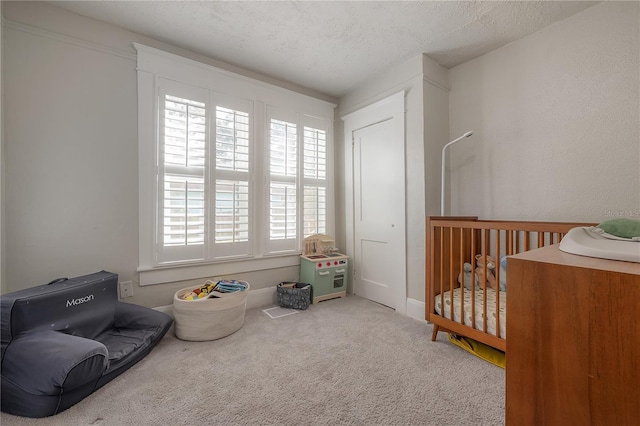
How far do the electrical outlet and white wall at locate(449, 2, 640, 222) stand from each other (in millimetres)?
3007

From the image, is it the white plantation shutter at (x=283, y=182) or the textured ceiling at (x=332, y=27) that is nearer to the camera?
the textured ceiling at (x=332, y=27)

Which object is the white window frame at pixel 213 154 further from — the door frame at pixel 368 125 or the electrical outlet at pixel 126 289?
the door frame at pixel 368 125

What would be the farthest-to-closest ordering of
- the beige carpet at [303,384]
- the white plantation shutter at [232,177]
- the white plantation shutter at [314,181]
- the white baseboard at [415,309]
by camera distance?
the white plantation shutter at [314,181], the white plantation shutter at [232,177], the white baseboard at [415,309], the beige carpet at [303,384]

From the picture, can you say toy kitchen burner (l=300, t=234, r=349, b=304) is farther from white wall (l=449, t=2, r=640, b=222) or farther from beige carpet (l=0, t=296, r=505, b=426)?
white wall (l=449, t=2, r=640, b=222)

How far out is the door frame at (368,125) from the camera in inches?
99.2

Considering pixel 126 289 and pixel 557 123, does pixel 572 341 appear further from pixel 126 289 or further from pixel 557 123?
pixel 126 289

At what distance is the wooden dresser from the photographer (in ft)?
1.76

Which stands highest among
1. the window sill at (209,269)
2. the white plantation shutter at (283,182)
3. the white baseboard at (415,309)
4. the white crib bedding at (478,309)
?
the white plantation shutter at (283,182)

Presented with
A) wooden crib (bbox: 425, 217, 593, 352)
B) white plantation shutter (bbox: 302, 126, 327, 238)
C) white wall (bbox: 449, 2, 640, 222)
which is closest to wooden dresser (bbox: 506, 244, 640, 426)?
wooden crib (bbox: 425, 217, 593, 352)

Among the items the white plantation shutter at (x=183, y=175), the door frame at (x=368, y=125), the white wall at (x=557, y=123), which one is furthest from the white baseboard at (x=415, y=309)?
the white plantation shutter at (x=183, y=175)

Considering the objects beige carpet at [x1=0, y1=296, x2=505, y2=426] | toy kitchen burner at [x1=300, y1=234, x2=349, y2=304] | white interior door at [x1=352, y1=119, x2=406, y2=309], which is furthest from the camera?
toy kitchen burner at [x1=300, y1=234, x2=349, y2=304]

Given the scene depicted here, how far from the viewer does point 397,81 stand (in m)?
2.58

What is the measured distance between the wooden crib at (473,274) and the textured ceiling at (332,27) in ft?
4.93

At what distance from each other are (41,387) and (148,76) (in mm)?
2174
